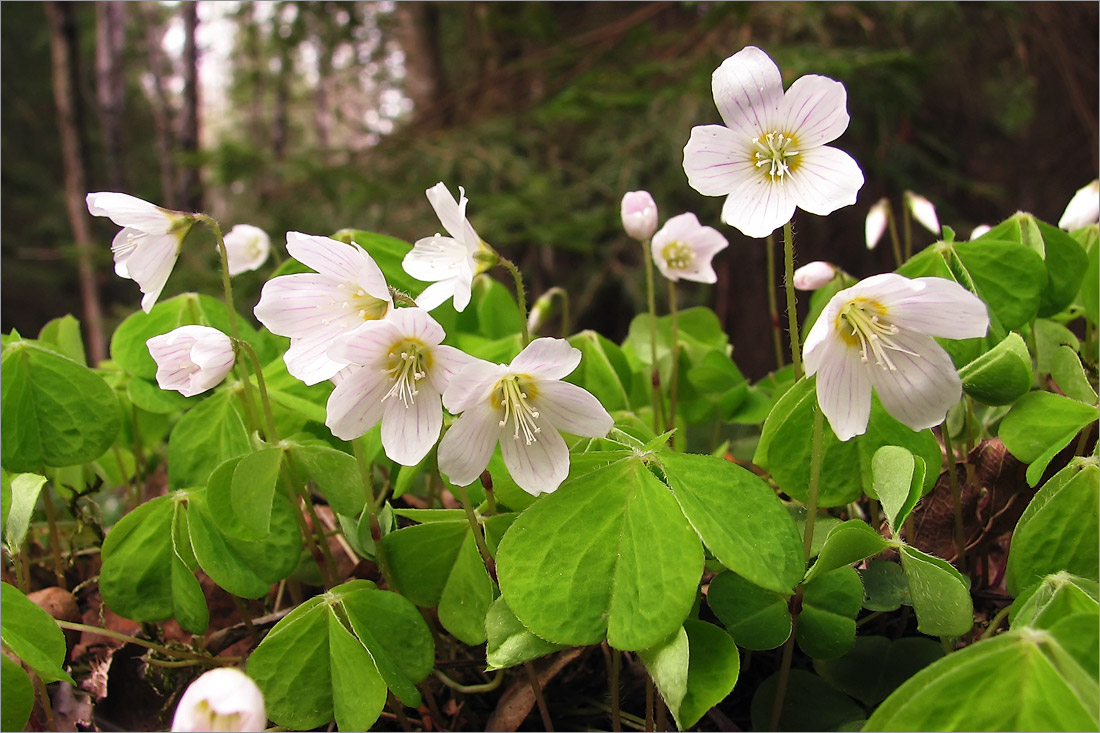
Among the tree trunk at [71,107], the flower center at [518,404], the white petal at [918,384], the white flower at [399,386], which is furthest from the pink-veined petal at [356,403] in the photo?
the tree trunk at [71,107]

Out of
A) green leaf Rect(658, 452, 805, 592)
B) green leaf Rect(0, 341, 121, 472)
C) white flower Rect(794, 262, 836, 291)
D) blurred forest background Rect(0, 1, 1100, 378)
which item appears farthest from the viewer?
blurred forest background Rect(0, 1, 1100, 378)

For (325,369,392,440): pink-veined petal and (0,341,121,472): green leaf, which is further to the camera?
(0,341,121,472): green leaf

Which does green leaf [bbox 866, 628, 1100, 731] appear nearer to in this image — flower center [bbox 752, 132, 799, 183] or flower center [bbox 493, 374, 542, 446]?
flower center [bbox 493, 374, 542, 446]

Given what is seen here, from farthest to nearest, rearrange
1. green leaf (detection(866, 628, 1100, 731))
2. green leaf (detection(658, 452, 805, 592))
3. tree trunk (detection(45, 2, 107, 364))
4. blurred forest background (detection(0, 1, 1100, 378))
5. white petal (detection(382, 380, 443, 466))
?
tree trunk (detection(45, 2, 107, 364)) < blurred forest background (detection(0, 1, 1100, 378)) < white petal (detection(382, 380, 443, 466)) < green leaf (detection(658, 452, 805, 592)) < green leaf (detection(866, 628, 1100, 731))

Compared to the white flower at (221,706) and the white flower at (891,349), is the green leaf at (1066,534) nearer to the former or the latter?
the white flower at (891,349)

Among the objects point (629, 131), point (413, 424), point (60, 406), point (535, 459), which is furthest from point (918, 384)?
point (629, 131)

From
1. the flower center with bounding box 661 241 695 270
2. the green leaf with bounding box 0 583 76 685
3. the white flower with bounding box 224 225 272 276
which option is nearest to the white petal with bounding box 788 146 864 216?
the flower center with bounding box 661 241 695 270

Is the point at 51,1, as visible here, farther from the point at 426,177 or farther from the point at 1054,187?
the point at 1054,187
